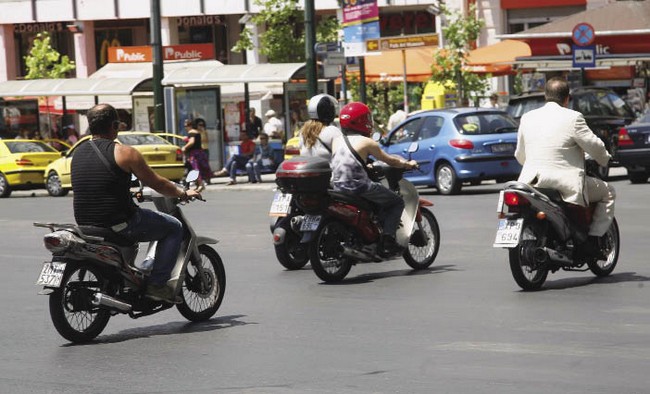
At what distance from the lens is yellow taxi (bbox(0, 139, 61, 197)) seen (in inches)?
1312

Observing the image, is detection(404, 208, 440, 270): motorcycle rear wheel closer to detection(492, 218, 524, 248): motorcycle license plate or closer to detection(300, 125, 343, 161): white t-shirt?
detection(300, 125, 343, 161): white t-shirt

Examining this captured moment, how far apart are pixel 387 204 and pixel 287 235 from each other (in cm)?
116

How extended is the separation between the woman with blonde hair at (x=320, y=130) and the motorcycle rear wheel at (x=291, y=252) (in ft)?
2.70

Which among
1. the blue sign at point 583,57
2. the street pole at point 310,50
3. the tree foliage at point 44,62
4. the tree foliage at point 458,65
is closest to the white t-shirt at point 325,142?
the blue sign at point 583,57

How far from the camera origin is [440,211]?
20875mm

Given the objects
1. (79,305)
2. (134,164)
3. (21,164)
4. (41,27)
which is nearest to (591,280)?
(134,164)

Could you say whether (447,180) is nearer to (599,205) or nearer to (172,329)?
(599,205)

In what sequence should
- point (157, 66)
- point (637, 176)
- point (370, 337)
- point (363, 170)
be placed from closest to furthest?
point (370, 337) → point (363, 170) → point (637, 176) → point (157, 66)

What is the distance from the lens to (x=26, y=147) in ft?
112

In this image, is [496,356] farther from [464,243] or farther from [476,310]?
[464,243]

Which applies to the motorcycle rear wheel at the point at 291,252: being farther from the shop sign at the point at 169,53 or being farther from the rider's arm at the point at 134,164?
the shop sign at the point at 169,53

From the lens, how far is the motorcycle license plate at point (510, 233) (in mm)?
11180

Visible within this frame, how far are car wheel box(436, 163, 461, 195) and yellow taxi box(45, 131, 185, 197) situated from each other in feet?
28.5

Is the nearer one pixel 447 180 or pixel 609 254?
pixel 609 254
